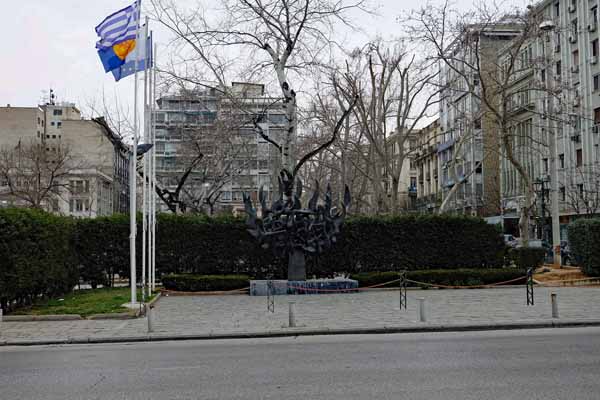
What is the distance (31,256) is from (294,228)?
9.67 m

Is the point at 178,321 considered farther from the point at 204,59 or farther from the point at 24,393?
the point at 204,59

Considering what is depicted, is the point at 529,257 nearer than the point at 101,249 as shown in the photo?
No

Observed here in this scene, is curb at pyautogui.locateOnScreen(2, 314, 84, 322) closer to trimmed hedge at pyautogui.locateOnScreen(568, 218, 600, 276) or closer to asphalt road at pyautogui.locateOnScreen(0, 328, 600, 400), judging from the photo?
asphalt road at pyautogui.locateOnScreen(0, 328, 600, 400)

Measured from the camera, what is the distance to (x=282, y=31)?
89.3ft

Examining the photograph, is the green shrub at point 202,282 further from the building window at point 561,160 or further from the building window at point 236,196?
the building window at point 236,196

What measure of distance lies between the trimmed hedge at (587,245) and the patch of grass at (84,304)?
701 inches

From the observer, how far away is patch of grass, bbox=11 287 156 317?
18.0 metres

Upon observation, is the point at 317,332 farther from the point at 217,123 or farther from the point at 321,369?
the point at 217,123

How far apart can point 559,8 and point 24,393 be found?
58497 millimetres

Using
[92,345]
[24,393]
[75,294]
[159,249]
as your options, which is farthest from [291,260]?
[24,393]

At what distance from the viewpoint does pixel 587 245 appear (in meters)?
27.0

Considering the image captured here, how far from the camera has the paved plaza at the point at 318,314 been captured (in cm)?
1475

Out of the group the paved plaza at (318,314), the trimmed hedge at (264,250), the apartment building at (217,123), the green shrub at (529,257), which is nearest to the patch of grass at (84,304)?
the paved plaza at (318,314)

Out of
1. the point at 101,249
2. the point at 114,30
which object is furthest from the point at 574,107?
the point at 114,30
